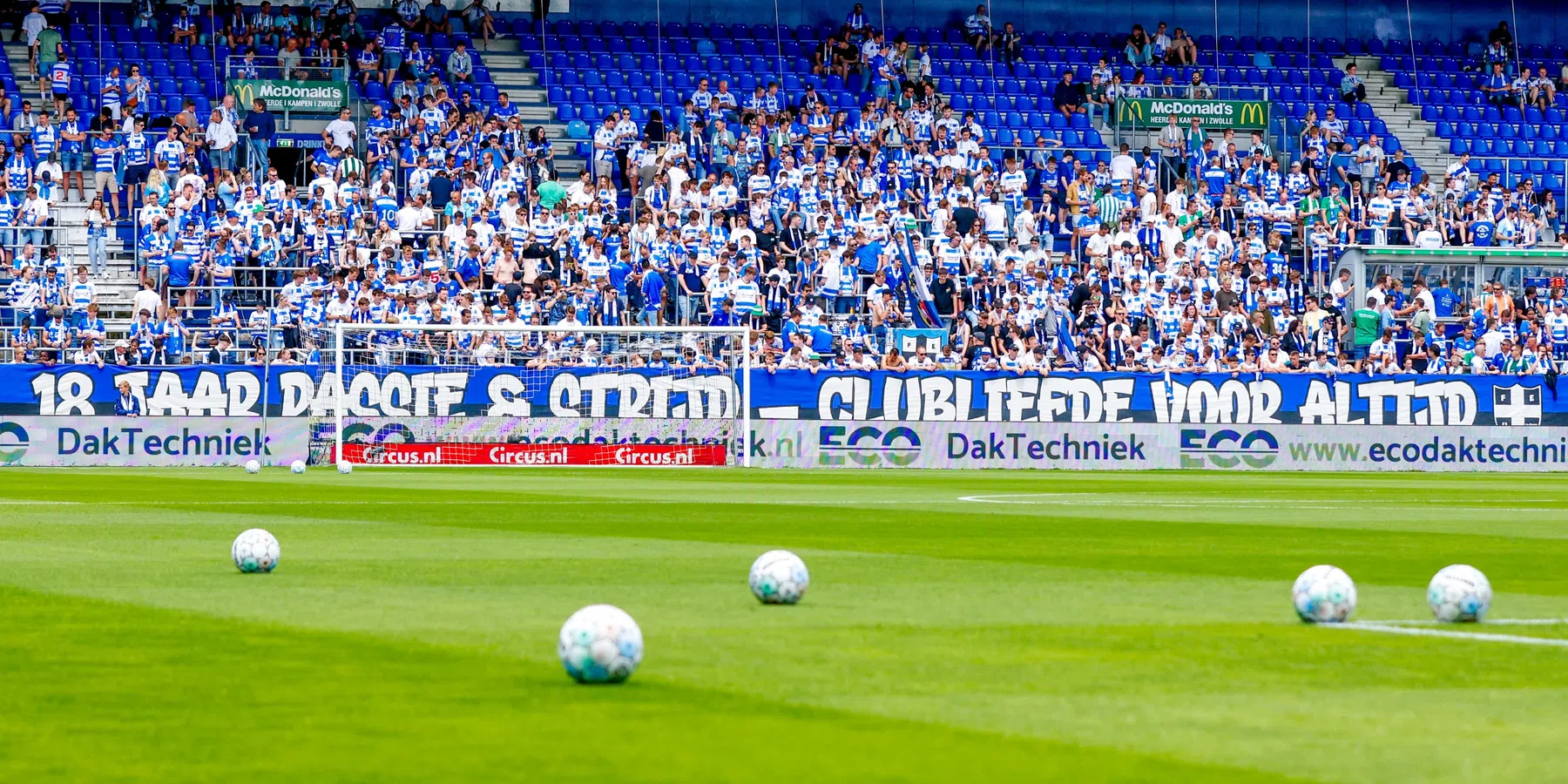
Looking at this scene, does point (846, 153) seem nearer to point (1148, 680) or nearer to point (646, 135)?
point (646, 135)

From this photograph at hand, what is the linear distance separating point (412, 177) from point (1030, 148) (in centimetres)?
1328

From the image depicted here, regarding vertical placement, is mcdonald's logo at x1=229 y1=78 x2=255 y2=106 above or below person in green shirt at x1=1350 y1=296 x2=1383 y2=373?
above

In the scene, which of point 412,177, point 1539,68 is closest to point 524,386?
point 412,177

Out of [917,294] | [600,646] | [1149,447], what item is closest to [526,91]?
[917,294]

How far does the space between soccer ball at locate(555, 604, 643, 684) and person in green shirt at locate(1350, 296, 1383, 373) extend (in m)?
36.1

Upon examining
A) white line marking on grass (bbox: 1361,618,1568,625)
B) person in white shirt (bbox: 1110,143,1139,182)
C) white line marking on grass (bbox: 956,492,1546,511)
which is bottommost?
white line marking on grass (bbox: 956,492,1546,511)

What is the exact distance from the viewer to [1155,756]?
6.60 meters

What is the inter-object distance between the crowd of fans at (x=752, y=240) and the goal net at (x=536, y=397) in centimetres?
16

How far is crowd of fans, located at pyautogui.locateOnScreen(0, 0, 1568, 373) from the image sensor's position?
128 ft

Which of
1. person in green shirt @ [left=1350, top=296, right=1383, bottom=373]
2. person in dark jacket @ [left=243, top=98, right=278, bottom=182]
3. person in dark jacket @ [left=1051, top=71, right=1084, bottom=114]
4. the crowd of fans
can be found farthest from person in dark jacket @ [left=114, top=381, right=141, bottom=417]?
person in dark jacket @ [left=1051, top=71, right=1084, bottom=114]

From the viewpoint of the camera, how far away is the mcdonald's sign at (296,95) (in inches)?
1720

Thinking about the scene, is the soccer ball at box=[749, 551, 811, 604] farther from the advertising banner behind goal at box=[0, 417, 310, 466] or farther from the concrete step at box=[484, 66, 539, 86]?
the concrete step at box=[484, 66, 539, 86]

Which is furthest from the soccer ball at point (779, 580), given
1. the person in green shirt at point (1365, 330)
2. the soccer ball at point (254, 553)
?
the person in green shirt at point (1365, 330)

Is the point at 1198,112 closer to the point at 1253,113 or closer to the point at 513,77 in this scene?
the point at 1253,113
